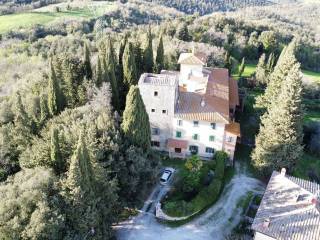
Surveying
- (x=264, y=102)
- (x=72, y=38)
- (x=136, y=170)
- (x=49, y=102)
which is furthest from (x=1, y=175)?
(x=72, y=38)

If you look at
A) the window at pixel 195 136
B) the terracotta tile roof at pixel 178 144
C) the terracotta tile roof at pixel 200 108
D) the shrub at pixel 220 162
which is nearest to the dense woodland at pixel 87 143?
the shrub at pixel 220 162

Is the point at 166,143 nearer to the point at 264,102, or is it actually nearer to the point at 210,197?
the point at 210,197

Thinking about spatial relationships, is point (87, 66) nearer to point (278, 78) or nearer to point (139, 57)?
point (139, 57)

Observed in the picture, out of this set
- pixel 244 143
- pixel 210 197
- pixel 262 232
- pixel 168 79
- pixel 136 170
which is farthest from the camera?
pixel 244 143

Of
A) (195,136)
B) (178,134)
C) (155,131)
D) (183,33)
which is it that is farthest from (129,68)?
(183,33)

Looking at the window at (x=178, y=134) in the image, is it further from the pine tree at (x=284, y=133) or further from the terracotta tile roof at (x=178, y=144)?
the pine tree at (x=284, y=133)

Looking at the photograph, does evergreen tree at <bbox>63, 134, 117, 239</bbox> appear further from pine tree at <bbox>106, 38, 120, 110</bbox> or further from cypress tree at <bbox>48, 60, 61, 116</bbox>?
pine tree at <bbox>106, 38, 120, 110</bbox>
